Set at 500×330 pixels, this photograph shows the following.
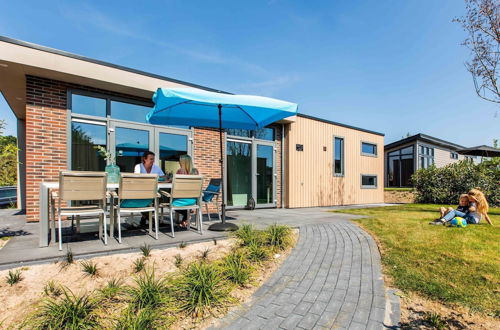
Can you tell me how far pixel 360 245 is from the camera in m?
3.61

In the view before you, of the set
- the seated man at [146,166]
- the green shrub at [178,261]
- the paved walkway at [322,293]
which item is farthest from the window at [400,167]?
the green shrub at [178,261]

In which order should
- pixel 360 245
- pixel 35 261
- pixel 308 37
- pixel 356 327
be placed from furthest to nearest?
pixel 308 37
pixel 360 245
pixel 35 261
pixel 356 327

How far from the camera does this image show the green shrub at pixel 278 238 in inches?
138

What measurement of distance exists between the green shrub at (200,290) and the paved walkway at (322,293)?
22 cm

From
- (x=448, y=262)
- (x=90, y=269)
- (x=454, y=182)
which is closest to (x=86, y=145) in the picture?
(x=90, y=269)

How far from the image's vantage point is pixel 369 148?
484 inches

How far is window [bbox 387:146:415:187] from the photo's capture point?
61.3 feet

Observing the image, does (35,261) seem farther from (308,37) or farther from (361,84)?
(361,84)

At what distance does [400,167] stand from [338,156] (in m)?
11.7

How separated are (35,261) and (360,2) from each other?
31.2ft

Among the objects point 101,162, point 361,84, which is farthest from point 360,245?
A: point 361,84

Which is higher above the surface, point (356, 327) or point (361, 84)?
point (361, 84)

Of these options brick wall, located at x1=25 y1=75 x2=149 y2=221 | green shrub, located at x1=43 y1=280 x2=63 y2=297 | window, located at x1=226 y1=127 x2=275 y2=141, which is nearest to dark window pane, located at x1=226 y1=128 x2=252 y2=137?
window, located at x1=226 y1=127 x2=275 y2=141

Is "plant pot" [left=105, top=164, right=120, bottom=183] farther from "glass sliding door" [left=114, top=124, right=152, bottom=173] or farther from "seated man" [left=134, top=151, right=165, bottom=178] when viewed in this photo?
"glass sliding door" [left=114, top=124, right=152, bottom=173]
